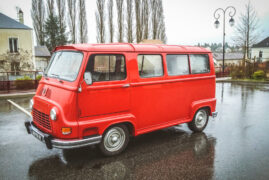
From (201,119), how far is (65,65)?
4.09 metres

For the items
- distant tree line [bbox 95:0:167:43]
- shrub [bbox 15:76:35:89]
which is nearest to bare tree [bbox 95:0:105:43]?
distant tree line [bbox 95:0:167:43]

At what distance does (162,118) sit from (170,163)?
51.8 inches

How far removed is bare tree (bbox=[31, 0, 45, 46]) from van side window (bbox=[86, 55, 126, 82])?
3655 centimetres

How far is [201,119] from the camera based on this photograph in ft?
21.2

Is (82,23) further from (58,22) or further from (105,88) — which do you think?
(105,88)

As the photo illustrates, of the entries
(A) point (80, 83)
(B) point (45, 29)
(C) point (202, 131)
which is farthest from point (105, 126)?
(B) point (45, 29)

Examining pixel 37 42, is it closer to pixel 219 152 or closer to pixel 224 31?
pixel 224 31

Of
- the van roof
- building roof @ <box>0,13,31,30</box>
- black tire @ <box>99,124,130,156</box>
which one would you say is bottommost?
black tire @ <box>99,124,130,156</box>

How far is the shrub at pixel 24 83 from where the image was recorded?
50.6ft

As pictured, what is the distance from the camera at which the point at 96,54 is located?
14.5 feet

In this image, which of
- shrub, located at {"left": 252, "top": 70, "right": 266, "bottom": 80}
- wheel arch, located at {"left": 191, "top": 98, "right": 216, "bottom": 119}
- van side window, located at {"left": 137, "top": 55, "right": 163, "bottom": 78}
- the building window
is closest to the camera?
van side window, located at {"left": 137, "top": 55, "right": 163, "bottom": 78}

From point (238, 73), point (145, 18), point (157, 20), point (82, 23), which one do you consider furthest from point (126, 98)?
point (157, 20)

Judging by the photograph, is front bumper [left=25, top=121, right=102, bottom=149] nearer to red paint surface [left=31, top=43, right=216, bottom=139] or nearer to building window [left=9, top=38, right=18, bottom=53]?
red paint surface [left=31, top=43, right=216, bottom=139]

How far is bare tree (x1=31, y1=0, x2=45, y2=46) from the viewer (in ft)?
118
